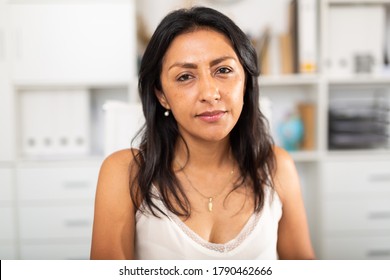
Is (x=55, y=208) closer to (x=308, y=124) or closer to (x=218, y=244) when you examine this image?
(x=308, y=124)

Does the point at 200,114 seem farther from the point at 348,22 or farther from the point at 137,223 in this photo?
the point at 348,22

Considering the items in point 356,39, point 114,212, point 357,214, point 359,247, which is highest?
point 356,39

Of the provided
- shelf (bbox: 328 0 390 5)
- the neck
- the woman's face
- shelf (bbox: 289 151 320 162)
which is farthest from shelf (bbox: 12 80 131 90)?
the woman's face

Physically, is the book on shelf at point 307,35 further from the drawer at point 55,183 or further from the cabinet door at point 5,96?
the cabinet door at point 5,96

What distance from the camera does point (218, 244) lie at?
2.42 feet

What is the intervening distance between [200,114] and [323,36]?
107cm

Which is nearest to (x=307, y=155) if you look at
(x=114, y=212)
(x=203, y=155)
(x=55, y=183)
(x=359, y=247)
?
(x=359, y=247)

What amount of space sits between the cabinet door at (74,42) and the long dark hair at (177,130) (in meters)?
0.88

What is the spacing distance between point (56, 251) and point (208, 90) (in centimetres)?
113

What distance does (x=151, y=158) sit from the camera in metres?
0.77

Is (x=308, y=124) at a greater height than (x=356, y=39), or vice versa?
(x=356, y=39)

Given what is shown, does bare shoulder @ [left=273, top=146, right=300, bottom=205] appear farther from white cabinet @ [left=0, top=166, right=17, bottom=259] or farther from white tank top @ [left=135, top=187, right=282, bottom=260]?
white cabinet @ [left=0, top=166, right=17, bottom=259]
